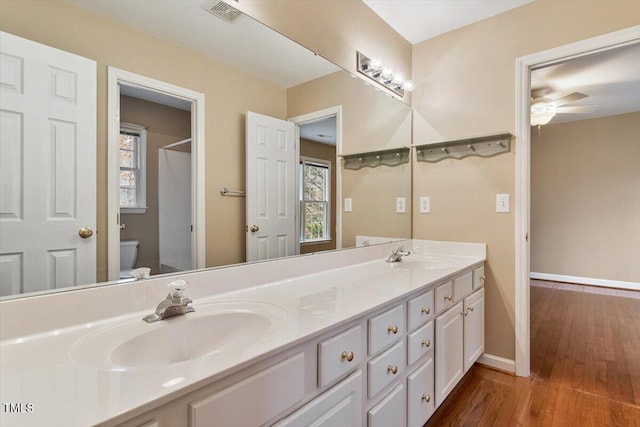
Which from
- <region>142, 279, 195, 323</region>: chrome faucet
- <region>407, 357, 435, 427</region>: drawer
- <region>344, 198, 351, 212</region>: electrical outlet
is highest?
<region>344, 198, 351, 212</region>: electrical outlet

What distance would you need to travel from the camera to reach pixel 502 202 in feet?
7.16

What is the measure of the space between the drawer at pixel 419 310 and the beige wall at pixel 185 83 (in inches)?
29.8

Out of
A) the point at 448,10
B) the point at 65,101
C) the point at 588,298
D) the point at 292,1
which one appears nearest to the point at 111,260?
the point at 65,101

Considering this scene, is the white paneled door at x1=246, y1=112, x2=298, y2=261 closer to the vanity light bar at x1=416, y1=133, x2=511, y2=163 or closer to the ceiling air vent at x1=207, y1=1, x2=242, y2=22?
the ceiling air vent at x1=207, y1=1, x2=242, y2=22

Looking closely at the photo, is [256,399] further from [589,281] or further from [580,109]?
[589,281]

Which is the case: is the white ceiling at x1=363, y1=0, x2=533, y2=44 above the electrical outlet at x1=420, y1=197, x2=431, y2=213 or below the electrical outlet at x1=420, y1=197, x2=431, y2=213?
above

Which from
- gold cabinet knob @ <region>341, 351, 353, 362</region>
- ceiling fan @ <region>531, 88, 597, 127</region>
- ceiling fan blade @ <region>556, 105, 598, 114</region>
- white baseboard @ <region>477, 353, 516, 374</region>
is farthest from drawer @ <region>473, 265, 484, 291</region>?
ceiling fan blade @ <region>556, 105, 598, 114</region>

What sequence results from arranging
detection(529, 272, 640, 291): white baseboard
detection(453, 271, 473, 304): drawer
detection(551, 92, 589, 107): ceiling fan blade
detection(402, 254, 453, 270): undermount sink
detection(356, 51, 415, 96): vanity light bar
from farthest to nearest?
detection(529, 272, 640, 291): white baseboard, detection(551, 92, 589, 107): ceiling fan blade, detection(356, 51, 415, 96): vanity light bar, detection(402, 254, 453, 270): undermount sink, detection(453, 271, 473, 304): drawer

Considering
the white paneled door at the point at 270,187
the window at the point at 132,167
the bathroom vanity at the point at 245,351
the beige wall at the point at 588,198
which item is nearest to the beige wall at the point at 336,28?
the white paneled door at the point at 270,187

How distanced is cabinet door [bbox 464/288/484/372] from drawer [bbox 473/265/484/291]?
0.13 feet

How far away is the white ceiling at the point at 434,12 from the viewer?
2.10 meters

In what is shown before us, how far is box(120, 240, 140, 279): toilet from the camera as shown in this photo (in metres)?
1.03

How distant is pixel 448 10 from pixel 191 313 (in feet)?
7.93

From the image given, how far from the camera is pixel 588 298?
3.98 meters
